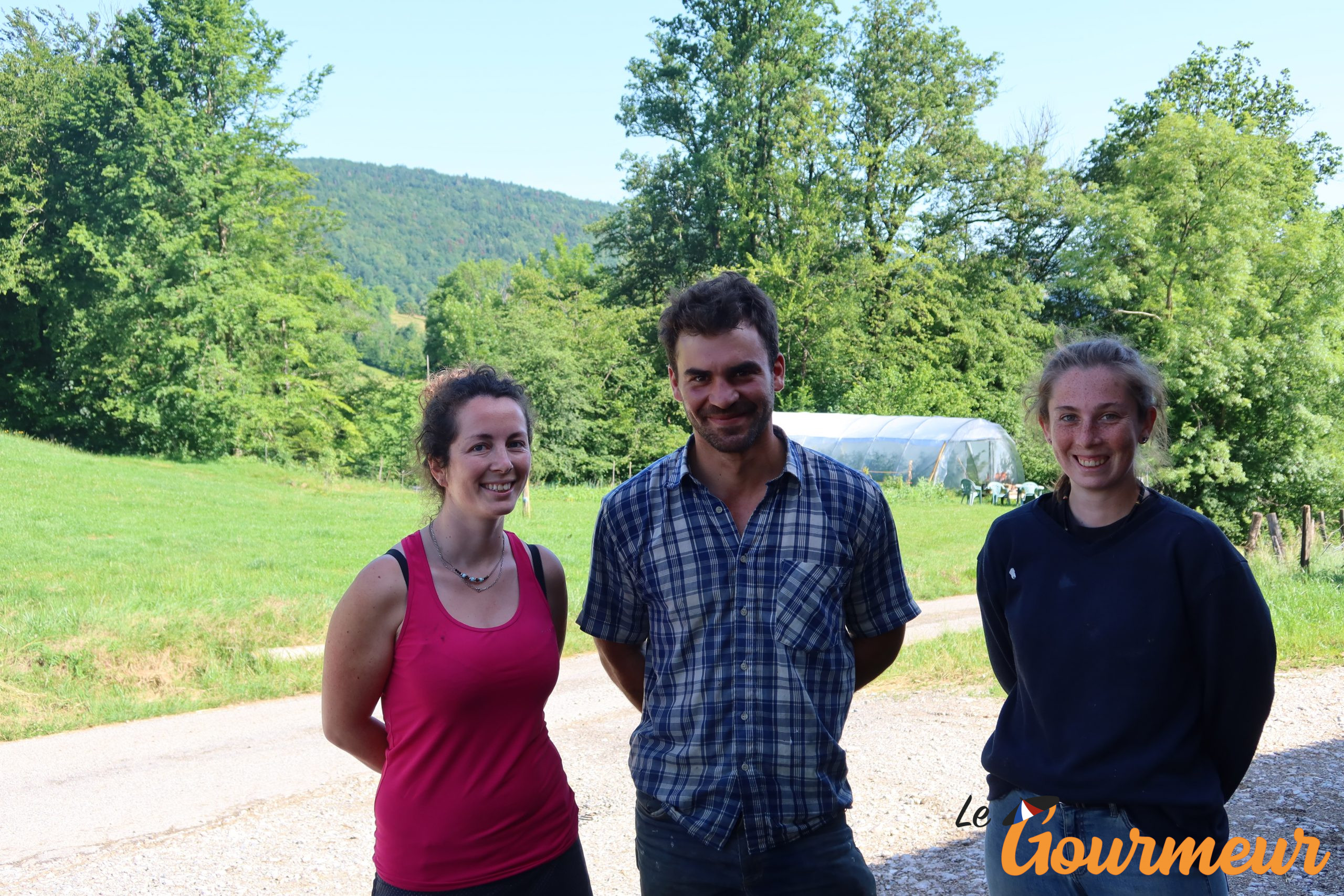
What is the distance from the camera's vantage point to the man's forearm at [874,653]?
3.07 meters

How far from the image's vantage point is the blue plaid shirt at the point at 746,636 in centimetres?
257

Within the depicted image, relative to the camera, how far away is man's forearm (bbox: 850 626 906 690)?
307 centimetres

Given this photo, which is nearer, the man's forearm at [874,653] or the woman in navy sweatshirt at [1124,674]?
the woman in navy sweatshirt at [1124,674]

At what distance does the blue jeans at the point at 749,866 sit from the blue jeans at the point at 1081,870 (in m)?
0.32

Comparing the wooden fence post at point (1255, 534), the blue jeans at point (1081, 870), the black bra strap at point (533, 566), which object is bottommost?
the wooden fence post at point (1255, 534)

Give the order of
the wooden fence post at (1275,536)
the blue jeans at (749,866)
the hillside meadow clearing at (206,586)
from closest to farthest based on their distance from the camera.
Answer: the blue jeans at (749,866)
the hillside meadow clearing at (206,586)
the wooden fence post at (1275,536)

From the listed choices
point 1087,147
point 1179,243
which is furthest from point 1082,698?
point 1087,147

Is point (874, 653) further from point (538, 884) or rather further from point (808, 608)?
point (538, 884)

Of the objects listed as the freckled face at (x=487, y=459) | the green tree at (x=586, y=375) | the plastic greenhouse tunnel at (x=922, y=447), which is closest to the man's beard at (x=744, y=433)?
the freckled face at (x=487, y=459)

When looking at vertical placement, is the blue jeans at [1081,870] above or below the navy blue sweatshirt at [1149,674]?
below

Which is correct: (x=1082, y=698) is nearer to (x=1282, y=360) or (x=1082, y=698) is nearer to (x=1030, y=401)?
(x=1030, y=401)

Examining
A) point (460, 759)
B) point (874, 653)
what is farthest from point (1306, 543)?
point (460, 759)

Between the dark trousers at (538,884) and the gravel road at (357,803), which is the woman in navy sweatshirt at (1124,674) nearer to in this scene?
the dark trousers at (538,884)

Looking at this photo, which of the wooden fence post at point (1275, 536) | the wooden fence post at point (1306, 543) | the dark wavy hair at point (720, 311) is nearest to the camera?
the dark wavy hair at point (720, 311)
